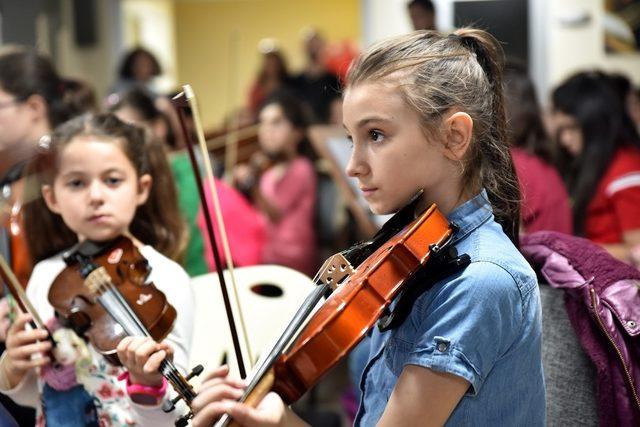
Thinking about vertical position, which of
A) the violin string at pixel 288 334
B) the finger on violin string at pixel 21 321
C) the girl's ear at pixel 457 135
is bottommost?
the finger on violin string at pixel 21 321

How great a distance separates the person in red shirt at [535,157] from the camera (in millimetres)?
2527

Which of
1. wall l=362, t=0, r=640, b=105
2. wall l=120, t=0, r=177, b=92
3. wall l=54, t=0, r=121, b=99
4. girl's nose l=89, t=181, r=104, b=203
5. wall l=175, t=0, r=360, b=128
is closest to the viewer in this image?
girl's nose l=89, t=181, r=104, b=203

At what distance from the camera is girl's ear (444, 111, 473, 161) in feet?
4.04

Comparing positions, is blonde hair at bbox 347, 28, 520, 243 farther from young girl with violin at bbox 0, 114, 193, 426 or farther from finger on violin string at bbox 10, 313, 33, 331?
finger on violin string at bbox 10, 313, 33, 331

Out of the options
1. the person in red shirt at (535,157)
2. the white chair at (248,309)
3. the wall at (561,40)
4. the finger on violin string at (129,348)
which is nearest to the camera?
the finger on violin string at (129,348)

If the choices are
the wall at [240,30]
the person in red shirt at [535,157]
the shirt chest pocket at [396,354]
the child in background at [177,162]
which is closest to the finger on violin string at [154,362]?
the shirt chest pocket at [396,354]

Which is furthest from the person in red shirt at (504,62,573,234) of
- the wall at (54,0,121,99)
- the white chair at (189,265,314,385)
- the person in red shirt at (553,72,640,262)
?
the wall at (54,0,121,99)

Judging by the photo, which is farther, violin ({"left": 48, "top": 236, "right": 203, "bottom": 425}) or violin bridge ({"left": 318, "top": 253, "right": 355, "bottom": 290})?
violin ({"left": 48, "top": 236, "right": 203, "bottom": 425})

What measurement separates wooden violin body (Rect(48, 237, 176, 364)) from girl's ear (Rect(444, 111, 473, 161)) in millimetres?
533

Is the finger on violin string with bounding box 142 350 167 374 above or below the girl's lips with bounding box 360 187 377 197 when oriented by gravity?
below

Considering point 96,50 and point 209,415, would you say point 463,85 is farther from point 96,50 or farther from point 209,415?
point 96,50

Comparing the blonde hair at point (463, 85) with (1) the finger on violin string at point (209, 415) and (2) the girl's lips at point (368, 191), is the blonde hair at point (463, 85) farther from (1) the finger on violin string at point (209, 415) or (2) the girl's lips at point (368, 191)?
(1) the finger on violin string at point (209, 415)

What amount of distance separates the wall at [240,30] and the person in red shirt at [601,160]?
6.14 m

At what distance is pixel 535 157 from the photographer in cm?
273
